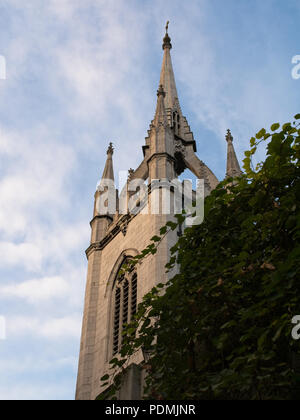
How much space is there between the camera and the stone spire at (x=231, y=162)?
3244 centimetres

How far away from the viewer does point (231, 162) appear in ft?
110

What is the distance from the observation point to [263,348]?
7.48 m

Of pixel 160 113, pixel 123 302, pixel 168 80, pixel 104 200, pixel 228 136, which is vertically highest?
pixel 168 80

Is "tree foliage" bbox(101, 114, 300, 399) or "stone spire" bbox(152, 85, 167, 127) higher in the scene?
"stone spire" bbox(152, 85, 167, 127)

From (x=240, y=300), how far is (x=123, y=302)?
1715 centimetres

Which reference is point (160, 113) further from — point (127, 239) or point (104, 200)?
point (127, 239)

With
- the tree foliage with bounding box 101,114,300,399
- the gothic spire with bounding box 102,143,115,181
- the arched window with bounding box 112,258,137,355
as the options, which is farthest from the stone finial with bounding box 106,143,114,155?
the tree foliage with bounding box 101,114,300,399

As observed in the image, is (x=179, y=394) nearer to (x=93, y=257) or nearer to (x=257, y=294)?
(x=257, y=294)

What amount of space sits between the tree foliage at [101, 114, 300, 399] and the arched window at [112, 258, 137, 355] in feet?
46.7

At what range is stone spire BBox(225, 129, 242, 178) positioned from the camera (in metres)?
32.4

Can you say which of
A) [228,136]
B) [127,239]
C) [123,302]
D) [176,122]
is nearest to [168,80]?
[176,122]

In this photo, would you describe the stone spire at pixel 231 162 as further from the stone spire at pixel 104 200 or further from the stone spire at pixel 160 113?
the stone spire at pixel 104 200

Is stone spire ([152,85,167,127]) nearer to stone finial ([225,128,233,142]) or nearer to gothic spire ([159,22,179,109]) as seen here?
gothic spire ([159,22,179,109])
